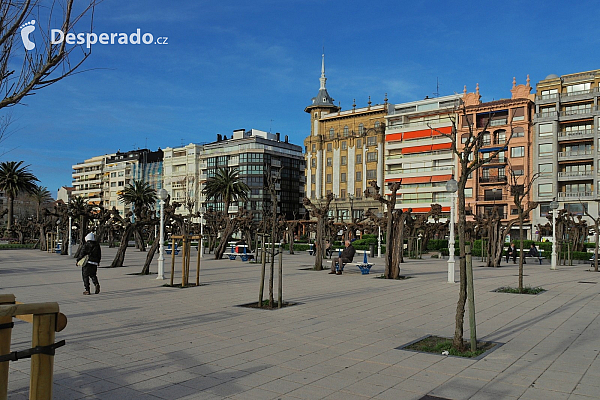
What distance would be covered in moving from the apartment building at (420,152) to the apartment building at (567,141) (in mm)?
11547

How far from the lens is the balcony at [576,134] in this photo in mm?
60309

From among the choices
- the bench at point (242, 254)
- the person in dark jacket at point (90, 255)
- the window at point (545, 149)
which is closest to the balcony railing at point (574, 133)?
the window at point (545, 149)

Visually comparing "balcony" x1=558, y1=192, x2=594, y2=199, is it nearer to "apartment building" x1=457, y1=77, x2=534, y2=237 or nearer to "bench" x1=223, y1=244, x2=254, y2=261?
"apartment building" x1=457, y1=77, x2=534, y2=237

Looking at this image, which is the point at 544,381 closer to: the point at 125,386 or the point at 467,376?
the point at 467,376

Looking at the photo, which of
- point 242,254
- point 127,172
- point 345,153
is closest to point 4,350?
point 242,254

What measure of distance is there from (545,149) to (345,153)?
3056 centimetres

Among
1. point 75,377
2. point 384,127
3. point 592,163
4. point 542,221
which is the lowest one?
point 75,377

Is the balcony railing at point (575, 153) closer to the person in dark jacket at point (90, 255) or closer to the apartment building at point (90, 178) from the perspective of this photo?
the person in dark jacket at point (90, 255)

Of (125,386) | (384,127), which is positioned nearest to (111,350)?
(125,386)

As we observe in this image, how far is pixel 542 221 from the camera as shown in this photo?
201ft

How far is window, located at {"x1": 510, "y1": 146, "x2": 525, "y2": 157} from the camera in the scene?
214 feet

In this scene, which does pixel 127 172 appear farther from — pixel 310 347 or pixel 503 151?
pixel 310 347

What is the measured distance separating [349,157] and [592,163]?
34.8m

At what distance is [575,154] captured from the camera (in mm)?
61438
